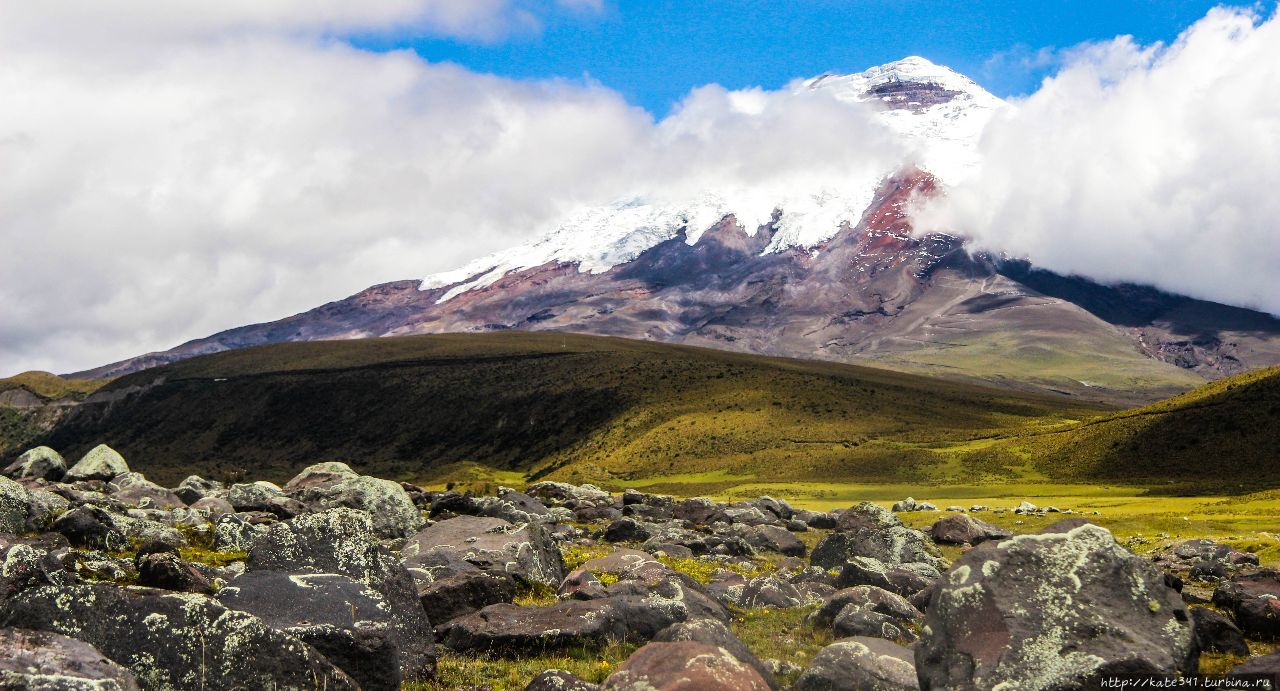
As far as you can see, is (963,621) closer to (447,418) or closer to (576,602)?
(576,602)

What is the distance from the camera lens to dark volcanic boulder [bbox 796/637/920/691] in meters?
13.9

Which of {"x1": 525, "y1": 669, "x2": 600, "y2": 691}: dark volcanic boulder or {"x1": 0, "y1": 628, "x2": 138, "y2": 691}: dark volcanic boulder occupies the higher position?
{"x1": 0, "y1": 628, "x2": 138, "y2": 691}: dark volcanic boulder

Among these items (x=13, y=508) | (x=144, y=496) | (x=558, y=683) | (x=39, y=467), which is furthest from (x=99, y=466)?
(x=558, y=683)

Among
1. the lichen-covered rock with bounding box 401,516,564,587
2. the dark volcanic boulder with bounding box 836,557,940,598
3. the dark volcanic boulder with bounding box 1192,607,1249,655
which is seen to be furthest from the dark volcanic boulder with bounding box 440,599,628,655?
the dark volcanic boulder with bounding box 1192,607,1249,655

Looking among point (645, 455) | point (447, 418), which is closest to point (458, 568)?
point (645, 455)

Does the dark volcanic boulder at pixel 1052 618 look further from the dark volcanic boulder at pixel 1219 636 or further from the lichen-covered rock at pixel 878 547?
the lichen-covered rock at pixel 878 547

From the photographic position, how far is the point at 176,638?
1134 centimetres

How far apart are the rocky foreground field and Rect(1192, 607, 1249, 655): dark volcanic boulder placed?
0.05 m

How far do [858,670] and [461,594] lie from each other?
30.4 feet

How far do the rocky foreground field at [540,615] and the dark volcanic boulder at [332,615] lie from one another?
0.03 metres

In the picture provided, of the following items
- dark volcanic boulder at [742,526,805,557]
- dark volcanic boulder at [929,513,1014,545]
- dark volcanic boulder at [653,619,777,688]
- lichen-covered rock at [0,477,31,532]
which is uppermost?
lichen-covered rock at [0,477,31,532]

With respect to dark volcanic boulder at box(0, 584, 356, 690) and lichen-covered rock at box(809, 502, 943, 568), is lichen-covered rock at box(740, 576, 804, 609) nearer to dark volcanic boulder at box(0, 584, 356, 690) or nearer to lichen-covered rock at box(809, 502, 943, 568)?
lichen-covered rock at box(809, 502, 943, 568)

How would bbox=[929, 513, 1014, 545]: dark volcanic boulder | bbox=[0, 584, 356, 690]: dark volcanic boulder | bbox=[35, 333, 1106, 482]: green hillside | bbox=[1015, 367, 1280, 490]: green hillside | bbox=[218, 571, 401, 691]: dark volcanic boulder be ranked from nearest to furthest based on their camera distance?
bbox=[0, 584, 356, 690]: dark volcanic boulder → bbox=[218, 571, 401, 691]: dark volcanic boulder → bbox=[929, 513, 1014, 545]: dark volcanic boulder → bbox=[1015, 367, 1280, 490]: green hillside → bbox=[35, 333, 1106, 482]: green hillside

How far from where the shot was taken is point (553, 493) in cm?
7644
